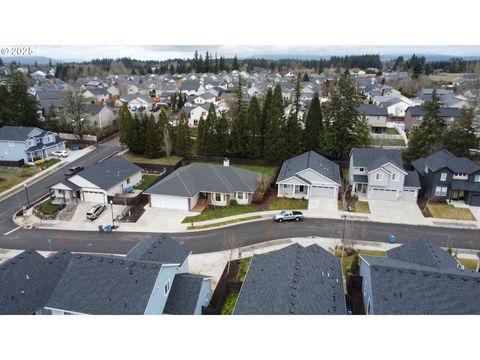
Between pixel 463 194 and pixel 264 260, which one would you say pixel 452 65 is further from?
pixel 264 260

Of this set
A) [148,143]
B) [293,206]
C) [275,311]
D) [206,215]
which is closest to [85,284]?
[275,311]

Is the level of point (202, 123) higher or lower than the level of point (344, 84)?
lower

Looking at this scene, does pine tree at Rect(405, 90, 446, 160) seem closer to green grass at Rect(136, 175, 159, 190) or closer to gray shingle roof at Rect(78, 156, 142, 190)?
green grass at Rect(136, 175, 159, 190)

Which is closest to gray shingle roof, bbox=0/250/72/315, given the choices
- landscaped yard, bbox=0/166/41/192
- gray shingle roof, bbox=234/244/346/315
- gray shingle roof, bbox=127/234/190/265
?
gray shingle roof, bbox=127/234/190/265

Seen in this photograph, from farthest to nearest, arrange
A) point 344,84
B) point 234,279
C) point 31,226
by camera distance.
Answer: point 344,84 < point 31,226 < point 234,279

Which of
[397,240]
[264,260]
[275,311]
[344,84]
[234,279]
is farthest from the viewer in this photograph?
[344,84]

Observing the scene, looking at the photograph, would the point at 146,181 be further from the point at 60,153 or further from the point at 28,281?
the point at 28,281

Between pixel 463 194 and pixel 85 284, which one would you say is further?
pixel 463 194

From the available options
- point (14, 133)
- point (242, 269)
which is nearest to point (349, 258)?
point (242, 269)
